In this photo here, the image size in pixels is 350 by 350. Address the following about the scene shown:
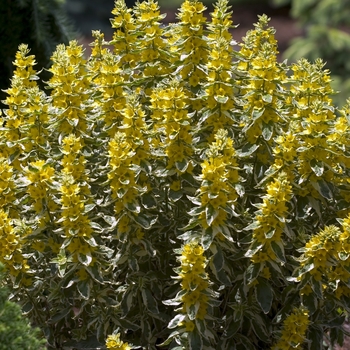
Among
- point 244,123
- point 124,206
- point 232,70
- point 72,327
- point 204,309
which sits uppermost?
point 232,70

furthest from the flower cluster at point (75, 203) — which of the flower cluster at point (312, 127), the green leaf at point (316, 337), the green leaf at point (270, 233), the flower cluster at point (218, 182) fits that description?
the green leaf at point (316, 337)

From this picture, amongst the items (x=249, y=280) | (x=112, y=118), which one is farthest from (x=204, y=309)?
(x=112, y=118)

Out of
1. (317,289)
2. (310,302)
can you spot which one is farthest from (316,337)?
(317,289)

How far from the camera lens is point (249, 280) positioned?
2.77m

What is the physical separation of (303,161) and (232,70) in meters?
0.53

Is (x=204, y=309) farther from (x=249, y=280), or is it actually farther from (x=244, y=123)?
(x=244, y=123)

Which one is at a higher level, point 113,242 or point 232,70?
point 232,70

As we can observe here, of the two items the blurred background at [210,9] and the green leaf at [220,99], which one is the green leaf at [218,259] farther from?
the blurred background at [210,9]

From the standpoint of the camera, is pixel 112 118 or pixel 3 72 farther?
pixel 3 72

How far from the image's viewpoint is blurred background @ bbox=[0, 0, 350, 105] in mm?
5520

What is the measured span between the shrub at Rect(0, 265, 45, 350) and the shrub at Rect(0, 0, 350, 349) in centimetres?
48

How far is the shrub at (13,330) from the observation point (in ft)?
7.06

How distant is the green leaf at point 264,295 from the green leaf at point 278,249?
19 centimetres

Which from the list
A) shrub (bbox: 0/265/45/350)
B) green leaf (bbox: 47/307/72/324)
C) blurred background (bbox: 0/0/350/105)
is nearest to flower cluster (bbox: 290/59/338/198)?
green leaf (bbox: 47/307/72/324)
